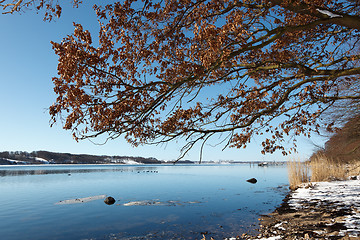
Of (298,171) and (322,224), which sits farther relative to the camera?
(298,171)

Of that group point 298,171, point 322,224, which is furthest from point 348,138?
point 322,224

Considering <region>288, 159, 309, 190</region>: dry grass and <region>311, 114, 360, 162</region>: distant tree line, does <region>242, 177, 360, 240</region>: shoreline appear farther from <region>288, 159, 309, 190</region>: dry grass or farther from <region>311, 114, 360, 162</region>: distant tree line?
<region>288, 159, 309, 190</region>: dry grass

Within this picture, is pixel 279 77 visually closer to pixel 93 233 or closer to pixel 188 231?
pixel 188 231

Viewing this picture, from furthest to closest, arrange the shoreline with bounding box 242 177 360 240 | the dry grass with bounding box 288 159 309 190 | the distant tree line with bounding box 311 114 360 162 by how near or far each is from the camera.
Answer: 1. the dry grass with bounding box 288 159 309 190
2. the distant tree line with bounding box 311 114 360 162
3. the shoreline with bounding box 242 177 360 240

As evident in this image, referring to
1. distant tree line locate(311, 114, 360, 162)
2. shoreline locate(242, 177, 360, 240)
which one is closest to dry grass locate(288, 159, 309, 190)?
distant tree line locate(311, 114, 360, 162)

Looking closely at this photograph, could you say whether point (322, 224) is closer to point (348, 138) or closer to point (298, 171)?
point (298, 171)

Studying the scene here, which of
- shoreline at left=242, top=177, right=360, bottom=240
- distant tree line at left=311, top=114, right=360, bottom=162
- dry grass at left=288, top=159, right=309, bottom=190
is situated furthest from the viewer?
dry grass at left=288, top=159, right=309, bottom=190

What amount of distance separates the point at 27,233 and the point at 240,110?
1155 centimetres

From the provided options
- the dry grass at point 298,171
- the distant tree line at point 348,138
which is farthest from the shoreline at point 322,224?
the dry grass at point 298,171

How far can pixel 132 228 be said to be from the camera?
37.3 feet

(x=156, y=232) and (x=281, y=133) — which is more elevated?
(x=281, y=133)

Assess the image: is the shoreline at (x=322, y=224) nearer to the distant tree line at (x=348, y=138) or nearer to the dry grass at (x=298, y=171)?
the distant tree line at (x=348, y=138)

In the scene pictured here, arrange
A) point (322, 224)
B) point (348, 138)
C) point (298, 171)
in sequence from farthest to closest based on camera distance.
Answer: point (348, 138) < point (298, 171) < point (322, 224)

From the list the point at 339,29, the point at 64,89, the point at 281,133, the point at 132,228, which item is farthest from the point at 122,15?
the point at 132,228
